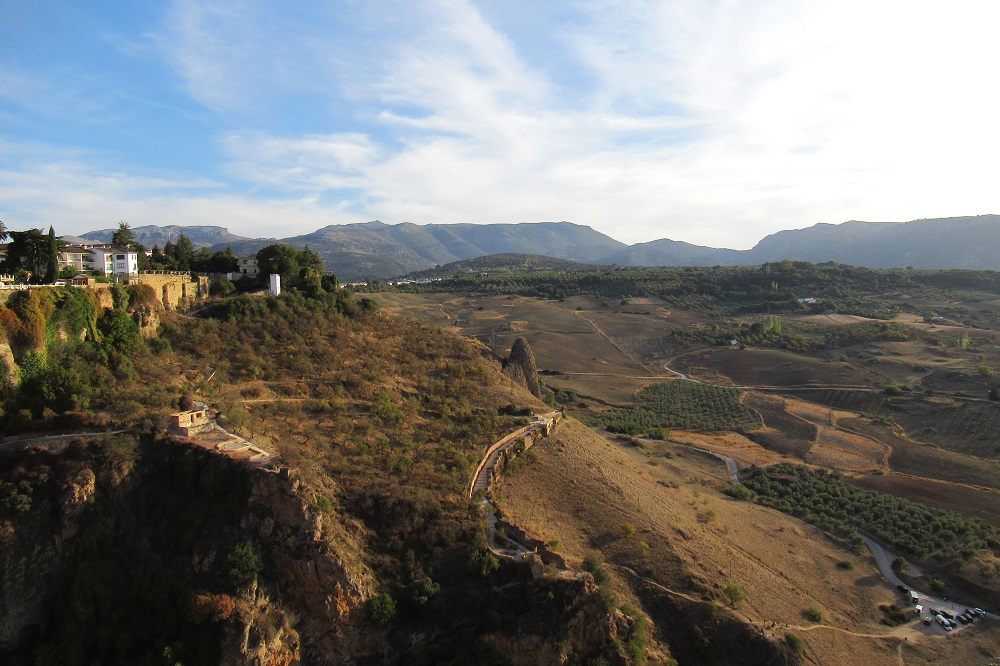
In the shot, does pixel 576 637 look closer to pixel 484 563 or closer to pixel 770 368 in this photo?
→ pixel 484 563

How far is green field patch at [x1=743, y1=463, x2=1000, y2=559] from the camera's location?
26484 mm

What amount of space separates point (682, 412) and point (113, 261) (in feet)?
132

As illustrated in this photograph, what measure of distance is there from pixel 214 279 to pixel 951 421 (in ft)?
168

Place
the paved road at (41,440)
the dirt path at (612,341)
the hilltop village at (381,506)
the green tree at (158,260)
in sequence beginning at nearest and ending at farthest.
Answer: the hilltop village at (381,506), the paved road at (41,440), the green tree at (158,260), the dirt path at (612,341)

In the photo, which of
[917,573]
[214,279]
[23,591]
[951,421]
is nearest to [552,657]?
[23,591]

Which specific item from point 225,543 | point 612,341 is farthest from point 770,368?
point 225,543

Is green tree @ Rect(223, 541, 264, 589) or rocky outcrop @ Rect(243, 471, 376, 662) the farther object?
rocky outcrop @ Rect(243, 471, 376, 662)

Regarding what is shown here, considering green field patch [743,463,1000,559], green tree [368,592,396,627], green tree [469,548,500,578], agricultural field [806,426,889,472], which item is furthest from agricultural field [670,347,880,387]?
green tree [368,592,396,627]

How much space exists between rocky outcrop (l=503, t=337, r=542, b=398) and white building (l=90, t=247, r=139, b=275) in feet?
63.0

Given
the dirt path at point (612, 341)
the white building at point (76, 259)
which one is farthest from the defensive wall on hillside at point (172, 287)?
the dirt path at point (612, 341)

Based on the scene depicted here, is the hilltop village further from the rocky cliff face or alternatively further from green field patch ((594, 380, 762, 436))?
green field patch ((594, 380, 762, 436))

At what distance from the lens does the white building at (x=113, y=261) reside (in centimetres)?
2855

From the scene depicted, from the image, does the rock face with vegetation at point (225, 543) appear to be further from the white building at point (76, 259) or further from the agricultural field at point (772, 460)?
the white building at point (76, 259)

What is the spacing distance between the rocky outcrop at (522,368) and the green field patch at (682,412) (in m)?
7.15
